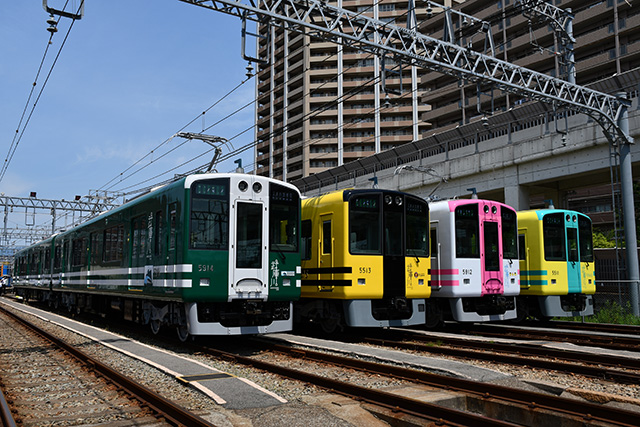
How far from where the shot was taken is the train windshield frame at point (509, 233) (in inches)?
569

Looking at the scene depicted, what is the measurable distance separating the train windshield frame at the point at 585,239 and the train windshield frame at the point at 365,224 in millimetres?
6878

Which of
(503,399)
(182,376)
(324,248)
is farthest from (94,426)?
(324,248)

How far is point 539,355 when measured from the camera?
9898mm

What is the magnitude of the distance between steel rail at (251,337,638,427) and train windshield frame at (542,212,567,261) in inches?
329

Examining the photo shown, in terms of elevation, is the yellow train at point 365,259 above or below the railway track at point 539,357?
above

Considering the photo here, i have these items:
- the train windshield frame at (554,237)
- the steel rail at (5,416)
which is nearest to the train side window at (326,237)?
the train windshield frame at (554,237)

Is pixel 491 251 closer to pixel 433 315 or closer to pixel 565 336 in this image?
pixel 433 315

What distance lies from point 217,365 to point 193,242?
2215 millimetres

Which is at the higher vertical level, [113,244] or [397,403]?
[113,244]

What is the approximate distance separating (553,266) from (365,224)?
6.06 meters

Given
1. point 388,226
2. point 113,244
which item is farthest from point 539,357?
point 113,244

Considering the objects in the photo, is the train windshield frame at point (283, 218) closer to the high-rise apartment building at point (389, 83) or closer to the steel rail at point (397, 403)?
the steel rail at point (397, 403)

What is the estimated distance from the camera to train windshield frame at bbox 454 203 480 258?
13.7m

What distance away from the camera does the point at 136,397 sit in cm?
667
